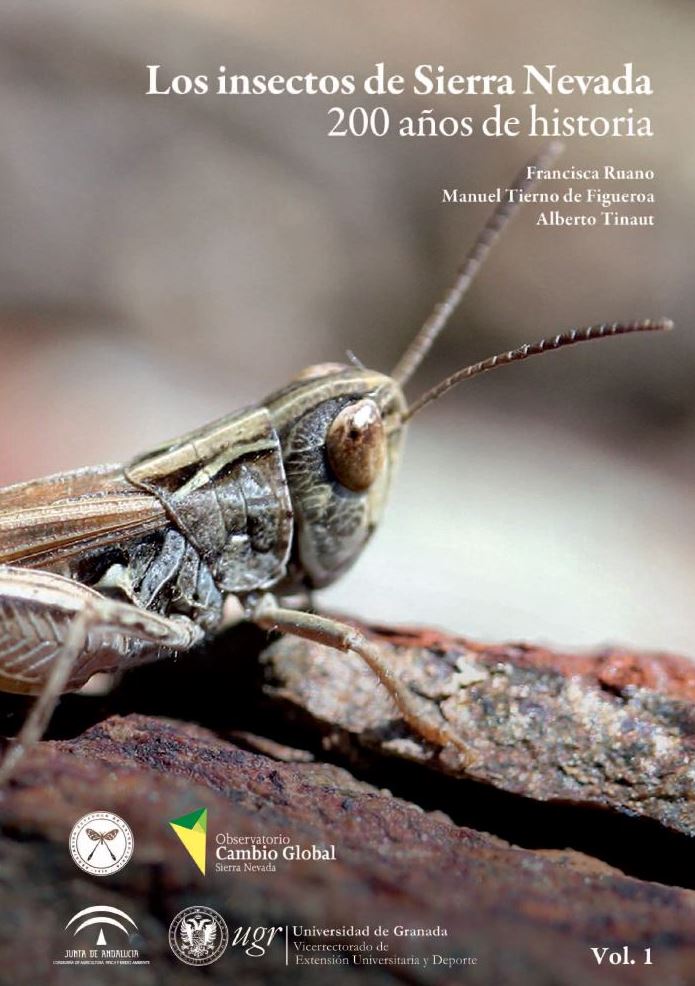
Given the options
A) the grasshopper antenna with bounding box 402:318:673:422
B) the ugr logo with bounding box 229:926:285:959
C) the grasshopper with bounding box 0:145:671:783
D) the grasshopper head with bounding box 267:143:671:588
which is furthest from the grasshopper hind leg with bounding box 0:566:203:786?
the grasshopper antenna with bounding box 402:318:673:422

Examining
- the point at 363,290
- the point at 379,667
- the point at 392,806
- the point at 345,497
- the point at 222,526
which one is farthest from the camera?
the point at 363,290

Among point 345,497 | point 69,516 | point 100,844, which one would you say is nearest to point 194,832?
point 100,844

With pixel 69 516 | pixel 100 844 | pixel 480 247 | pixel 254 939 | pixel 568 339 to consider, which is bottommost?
pixel 254 939

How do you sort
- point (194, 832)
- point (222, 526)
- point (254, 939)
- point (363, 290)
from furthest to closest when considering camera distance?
point (363, 290), point (222, 526), point (194, 832), point (254, 939)

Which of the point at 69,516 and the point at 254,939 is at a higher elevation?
the point at 69,516

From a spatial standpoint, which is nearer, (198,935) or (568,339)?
(198,935)

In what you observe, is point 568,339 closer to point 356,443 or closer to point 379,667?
point 356,443

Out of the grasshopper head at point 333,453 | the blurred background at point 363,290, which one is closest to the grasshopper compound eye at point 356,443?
the grasshopper head at point 333,453
